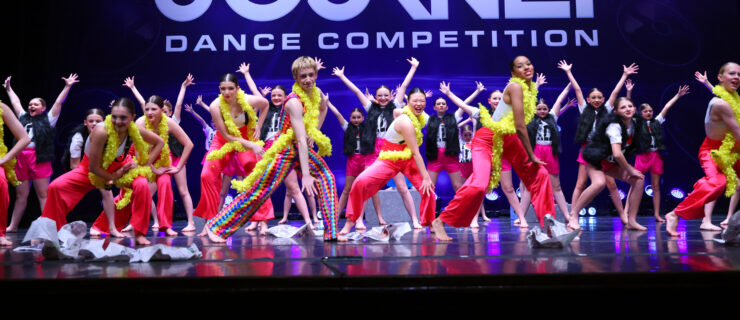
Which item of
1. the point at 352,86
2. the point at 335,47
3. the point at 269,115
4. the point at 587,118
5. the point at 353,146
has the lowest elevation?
the point at 353,146

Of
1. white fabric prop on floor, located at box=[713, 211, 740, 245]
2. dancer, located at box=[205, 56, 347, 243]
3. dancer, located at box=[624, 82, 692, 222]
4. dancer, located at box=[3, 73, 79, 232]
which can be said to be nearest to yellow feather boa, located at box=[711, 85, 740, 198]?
white fabric prop on floor, located at box=[713, 211, 740, 245]

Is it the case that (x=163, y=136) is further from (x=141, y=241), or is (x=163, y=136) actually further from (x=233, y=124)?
(x=141, y=241)

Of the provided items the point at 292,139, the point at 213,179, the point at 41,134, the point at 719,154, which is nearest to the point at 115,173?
the point at 292,139

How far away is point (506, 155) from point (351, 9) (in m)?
5.23

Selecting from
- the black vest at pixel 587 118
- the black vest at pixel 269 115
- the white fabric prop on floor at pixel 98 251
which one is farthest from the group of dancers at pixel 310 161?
the white fabric prop on floor at pixel 98 251

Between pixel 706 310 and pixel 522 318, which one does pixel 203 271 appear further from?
pixel 706 310

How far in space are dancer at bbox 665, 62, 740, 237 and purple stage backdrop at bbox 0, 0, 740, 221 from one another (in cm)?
410

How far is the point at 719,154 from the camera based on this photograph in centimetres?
466

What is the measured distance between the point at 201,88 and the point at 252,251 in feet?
19.6

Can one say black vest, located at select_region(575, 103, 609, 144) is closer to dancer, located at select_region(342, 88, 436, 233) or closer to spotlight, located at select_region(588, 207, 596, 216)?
spotlight, located at select_region(588, 207, 596, 216)

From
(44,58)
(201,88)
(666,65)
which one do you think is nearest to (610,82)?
(666,65)

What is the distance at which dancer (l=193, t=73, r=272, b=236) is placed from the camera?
5129mm

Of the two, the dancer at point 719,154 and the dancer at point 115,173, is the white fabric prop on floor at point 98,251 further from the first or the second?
the dancer at point 719,154

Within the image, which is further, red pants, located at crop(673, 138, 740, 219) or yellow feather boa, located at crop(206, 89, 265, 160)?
yellow feather boa, located at crop(206, 89, 265, 160)
